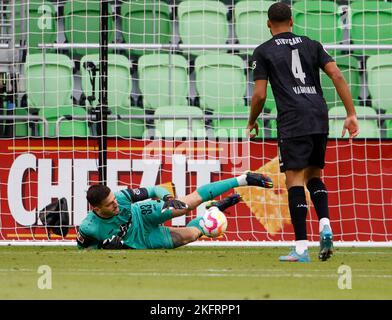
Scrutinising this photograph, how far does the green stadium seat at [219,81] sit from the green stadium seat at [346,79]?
97cm

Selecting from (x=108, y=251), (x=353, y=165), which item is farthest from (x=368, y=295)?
(x=353, y=165)

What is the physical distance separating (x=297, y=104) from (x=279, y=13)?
649 millimetres

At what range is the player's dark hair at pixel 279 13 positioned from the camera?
8.06 metres

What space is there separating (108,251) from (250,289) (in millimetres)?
3620

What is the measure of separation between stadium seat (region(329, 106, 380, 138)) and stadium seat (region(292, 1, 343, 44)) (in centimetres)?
135

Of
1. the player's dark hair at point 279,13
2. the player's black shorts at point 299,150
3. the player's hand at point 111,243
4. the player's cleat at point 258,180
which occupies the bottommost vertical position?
the player's hand at point 111,243

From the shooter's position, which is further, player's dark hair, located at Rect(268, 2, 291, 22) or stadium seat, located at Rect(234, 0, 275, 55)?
stadium seat, located at Rect(234, 0, 275, 55)

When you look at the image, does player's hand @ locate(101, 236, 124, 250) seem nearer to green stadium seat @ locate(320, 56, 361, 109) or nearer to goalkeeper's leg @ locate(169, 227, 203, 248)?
goalkeeper's leg @ locate(169, 227, 203, 248)

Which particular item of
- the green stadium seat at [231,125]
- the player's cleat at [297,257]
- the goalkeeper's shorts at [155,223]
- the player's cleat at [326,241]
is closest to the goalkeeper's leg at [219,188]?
the goalkeeper's shorts at [155,223]

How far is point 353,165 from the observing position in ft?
37.5

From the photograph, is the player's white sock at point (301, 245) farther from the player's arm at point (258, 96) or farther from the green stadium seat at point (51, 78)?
the green stadium seat at point (51, 78)

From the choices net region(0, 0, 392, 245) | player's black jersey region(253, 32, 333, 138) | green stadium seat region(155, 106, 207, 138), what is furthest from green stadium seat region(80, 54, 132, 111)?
player's black jersey region(253, 32, 333, 138)

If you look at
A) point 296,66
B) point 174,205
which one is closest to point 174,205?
point 174,205

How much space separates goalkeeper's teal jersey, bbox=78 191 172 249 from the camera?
31.0 feet
